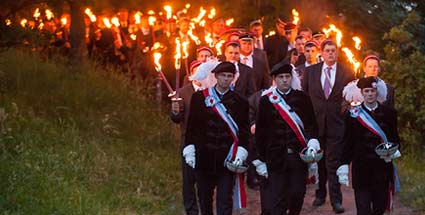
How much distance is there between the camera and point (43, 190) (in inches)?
434

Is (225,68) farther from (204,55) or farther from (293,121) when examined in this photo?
(204,55)

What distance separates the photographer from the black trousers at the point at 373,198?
31.9 feet

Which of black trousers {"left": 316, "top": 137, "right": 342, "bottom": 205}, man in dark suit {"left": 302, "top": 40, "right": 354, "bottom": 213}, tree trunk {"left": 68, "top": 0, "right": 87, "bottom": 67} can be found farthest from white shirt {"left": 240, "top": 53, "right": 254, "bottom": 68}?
tree trunk {"left": 68, "top": 0, "right": 87, "bottom": 67}

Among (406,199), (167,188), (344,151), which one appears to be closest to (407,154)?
(406,199)

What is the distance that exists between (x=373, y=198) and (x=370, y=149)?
578mm

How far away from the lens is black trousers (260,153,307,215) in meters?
9.80

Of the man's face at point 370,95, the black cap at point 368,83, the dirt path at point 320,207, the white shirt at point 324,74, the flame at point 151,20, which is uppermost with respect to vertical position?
the flame at point 151,20

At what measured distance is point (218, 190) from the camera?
32.4 feet

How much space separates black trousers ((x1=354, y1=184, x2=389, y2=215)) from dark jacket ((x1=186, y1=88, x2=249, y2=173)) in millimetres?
1429

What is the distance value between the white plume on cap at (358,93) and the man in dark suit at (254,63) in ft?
7.74

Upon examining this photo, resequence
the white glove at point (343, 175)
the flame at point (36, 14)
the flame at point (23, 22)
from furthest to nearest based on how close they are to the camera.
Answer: the flame at point (36, 14) → the flame at point (23, 22) → the white glove at point (343, 175)

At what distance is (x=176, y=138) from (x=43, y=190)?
219 inches

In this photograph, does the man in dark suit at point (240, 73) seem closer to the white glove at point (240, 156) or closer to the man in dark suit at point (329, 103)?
the man in dark suit at point (329, 103)

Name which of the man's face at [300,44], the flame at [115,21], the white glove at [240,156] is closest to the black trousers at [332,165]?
the white glove at [240,156]
